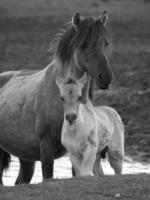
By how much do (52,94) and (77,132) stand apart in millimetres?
703

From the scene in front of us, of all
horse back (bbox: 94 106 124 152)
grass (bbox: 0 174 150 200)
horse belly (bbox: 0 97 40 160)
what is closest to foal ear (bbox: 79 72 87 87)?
horse back (bbox: 94 106 124 152)

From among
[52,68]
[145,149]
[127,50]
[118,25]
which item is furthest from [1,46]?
[52,68]

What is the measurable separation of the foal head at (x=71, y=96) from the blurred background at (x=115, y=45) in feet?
16.6

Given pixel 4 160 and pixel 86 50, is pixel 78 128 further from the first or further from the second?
pixel 4 160

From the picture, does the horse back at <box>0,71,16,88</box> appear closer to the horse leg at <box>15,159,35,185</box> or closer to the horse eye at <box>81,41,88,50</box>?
the horse leg at <box>15,159,35,185</box>

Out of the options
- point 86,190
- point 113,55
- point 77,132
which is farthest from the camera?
point 113,55

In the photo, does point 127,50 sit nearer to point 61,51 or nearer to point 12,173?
point 12,173

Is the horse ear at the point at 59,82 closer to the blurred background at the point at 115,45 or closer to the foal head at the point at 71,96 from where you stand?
the foal head at the point at 71,96

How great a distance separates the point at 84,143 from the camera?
8469 mm

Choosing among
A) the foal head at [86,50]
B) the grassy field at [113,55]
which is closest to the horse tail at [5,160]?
the foal head at [86,50]

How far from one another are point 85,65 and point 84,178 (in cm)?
129

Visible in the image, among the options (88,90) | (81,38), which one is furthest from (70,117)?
(81,38)

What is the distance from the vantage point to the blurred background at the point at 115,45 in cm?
1633

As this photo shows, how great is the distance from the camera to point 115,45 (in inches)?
1060
